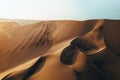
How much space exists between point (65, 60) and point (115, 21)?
70 cm

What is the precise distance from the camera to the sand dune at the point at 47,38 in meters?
2.99

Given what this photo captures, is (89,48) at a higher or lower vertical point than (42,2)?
lower

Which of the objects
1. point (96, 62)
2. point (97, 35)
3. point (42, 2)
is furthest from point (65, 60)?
point (42, 2)

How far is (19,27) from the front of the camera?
336 centimetres

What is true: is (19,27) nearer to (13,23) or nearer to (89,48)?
(13,23)

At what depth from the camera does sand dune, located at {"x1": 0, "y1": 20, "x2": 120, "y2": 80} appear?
2.99 metres

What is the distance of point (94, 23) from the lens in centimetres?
319

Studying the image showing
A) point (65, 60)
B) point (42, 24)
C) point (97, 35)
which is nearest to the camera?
point (65, 60)

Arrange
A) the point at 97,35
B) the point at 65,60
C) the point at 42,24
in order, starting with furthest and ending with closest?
the point at 42,24 < the point at 97,35 < the point at 65,60

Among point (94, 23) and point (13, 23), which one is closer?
point (94, 23)

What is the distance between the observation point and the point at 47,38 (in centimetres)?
313

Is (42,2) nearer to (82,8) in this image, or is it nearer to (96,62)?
(82,8)

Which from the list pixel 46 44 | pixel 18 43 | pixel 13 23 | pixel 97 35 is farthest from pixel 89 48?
pixel 13 23

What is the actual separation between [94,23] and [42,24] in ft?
1.68
